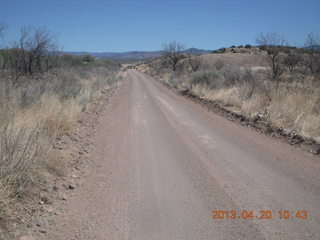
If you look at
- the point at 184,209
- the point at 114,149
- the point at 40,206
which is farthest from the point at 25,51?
the point at 184,209

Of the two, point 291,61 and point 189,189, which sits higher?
point 291,61

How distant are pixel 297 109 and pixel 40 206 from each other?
853 centimetres

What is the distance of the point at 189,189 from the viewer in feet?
13.7

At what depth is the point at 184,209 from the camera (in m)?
3.57

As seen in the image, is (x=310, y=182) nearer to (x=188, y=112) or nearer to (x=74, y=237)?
(x=74, y=237)

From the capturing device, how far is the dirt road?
3113mm
